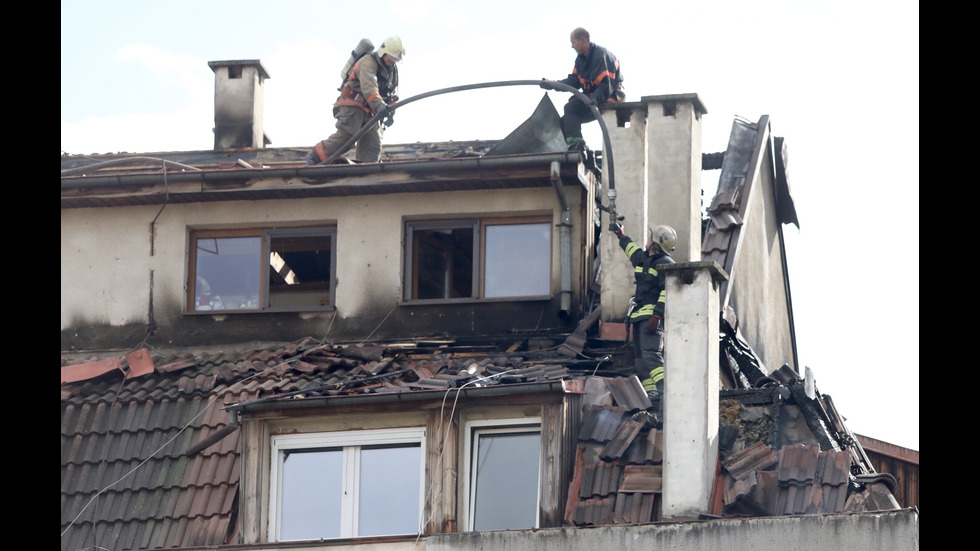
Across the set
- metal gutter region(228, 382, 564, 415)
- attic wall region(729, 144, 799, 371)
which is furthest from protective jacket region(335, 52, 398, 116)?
metal gutter region(228, 382, 564, 415)

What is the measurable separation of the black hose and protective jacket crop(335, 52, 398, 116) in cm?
47

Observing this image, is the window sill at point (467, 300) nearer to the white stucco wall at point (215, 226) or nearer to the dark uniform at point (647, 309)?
the white stucco wall at point (215, 226)

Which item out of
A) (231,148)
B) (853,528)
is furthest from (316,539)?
(231,148)

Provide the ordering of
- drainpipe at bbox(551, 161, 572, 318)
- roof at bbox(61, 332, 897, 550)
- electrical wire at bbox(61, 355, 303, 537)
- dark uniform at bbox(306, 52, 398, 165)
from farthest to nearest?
dark uniform at bbox(306, 52, 398, 165) → drainpipe at bbox(551, 161, 572, 318) → electrical wire at bbox(61, 355, 303, 537) → roof at bbox(61, 332, 897, 550)

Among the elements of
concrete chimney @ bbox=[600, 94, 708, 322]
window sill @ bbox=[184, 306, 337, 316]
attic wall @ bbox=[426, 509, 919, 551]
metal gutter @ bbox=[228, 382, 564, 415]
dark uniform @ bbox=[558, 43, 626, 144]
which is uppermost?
dark uniform @ bbox=[558, 43, 626, 144]

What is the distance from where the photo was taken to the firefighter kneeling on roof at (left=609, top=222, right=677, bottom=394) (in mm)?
17547

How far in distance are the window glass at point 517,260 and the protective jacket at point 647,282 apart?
1.50 m

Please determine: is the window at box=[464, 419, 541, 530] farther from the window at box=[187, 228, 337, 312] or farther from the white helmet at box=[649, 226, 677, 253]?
the window at box=[187, 228, 337, 312]

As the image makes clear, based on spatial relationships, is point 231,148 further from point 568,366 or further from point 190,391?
point 568,366

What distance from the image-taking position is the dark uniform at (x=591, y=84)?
67.5ft

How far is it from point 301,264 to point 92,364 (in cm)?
279

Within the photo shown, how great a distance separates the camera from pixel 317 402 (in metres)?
16.3

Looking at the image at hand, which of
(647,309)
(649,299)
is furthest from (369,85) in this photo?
(647,309)

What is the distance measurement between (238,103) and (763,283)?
7.75 meters
